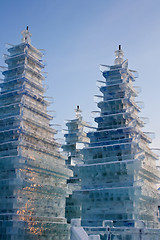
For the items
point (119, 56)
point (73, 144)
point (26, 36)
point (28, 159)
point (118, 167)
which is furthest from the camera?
point (73, 144)

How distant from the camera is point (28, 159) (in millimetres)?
37188

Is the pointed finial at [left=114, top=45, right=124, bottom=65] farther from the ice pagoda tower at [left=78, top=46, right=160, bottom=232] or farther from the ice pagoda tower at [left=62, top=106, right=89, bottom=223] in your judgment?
the ice pagoda tower at [left=62, top=106, right=89, bottom=223]

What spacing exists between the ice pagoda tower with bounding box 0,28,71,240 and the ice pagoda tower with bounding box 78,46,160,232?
205 inches

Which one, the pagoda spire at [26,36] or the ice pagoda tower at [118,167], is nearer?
the ice pagoda tower at [118,167]

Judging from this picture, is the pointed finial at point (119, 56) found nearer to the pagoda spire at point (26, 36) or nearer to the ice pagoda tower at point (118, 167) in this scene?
the ice pagoda tower at point (118, 167)

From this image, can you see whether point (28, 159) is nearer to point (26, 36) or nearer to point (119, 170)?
point (119, 170)

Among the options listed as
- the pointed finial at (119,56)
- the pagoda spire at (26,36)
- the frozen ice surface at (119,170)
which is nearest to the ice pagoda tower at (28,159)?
the pagoda spire at (26,36)

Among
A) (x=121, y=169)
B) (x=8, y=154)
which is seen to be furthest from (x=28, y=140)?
(x=121, y=169)

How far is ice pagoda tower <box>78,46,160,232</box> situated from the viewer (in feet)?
114

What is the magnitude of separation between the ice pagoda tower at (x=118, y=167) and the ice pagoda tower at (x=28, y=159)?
5215 mm

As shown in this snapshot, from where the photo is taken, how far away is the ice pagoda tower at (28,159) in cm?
3528

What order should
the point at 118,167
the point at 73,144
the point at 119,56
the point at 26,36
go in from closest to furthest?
the point at 118,167, the point at 119,56, the point at 26,36, the point at 73,144

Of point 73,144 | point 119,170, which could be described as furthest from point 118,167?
point 73,144

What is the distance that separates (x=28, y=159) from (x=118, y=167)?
36.7ft
